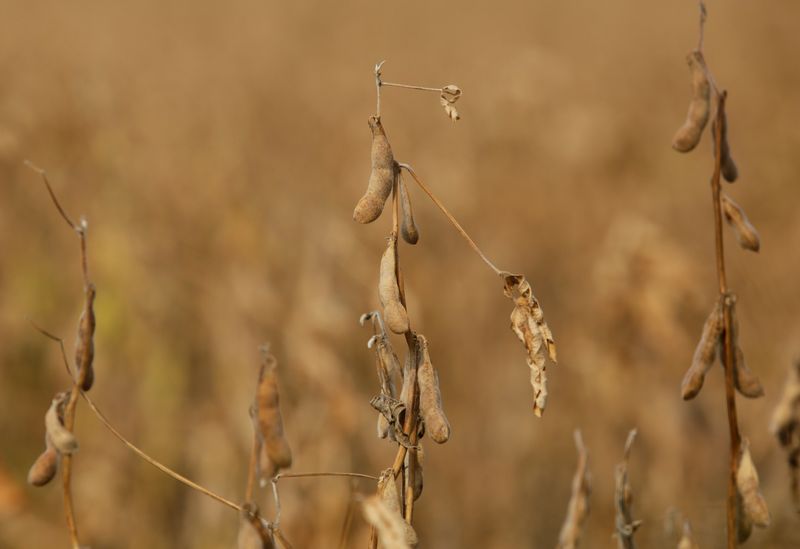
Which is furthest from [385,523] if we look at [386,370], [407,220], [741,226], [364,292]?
[364,292]

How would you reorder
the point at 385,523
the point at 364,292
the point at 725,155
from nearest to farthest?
the point at 385,523
the point at 725,155
the point at 364,292

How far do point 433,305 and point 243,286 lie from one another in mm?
656

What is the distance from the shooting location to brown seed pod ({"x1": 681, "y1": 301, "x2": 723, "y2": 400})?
3.55ft

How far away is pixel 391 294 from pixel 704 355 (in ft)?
1.23

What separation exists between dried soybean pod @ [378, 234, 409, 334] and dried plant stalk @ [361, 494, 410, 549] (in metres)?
0.18

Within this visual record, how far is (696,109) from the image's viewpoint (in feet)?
3.64

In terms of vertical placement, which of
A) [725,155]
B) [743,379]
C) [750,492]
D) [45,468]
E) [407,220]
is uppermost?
[725,155]

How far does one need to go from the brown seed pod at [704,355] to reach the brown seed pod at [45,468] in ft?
2.33

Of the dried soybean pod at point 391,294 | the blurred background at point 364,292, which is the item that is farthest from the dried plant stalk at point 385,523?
the blurred background at point 364,292

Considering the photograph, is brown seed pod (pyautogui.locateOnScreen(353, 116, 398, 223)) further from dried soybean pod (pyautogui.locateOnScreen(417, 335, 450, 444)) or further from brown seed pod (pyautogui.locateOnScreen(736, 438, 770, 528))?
brown seed pod (pyautogui.locateOnScreen(736, 438, 770, 528))

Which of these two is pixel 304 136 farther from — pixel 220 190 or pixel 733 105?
pixel 733 105

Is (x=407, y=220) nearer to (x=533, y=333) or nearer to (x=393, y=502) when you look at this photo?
(x=533, y=333)

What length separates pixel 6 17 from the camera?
616 cm

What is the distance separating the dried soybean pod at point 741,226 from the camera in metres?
1.10
